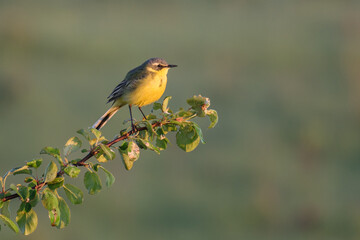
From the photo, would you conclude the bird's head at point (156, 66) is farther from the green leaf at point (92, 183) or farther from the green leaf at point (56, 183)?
the green leaf at point (56, 183)

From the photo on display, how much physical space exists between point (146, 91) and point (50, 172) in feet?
6.85

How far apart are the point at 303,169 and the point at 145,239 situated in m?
2.57

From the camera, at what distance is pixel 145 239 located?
7.50m

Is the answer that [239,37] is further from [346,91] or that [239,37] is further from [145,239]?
[145,239]

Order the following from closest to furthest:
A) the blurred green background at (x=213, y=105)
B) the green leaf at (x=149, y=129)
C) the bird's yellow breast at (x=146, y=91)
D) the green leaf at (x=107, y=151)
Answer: the green leaf at (x=107, y=151), the green leaf at (x=149, y=129), the bird's yellow breast at (x=146, y=91), the blurred green background at (x=213, y=105)

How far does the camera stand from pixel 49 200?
231 cm

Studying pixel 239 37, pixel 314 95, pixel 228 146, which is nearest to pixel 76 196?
pixel 228 146

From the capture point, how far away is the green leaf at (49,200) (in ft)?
7.55

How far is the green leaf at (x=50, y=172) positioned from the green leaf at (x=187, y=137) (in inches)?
23.5

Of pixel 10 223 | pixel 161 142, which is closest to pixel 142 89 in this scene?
pixel 161 142

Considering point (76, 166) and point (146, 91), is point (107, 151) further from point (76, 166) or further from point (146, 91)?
point (146, 91)

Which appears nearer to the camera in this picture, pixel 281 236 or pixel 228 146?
pixel 281 236

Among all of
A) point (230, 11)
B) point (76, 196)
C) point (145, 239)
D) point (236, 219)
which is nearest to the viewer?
point (76, 196)

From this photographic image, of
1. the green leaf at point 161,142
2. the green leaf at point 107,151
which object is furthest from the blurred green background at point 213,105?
the green leaf at point 107,151
